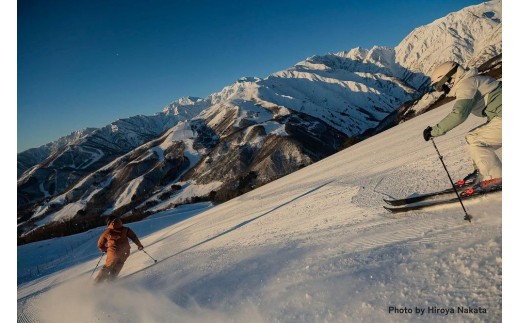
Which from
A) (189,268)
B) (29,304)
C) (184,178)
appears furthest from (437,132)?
(184,178)

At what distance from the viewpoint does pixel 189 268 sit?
22.9 ft

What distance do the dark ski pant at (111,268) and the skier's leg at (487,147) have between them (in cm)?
939

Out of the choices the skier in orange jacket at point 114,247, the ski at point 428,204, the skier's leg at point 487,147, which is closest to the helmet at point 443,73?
the skier's leg at point 487,147

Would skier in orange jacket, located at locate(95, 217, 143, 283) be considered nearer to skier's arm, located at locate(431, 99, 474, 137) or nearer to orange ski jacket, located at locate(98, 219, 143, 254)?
orange ski jacket, located at locate(98, 219, 143, 254)

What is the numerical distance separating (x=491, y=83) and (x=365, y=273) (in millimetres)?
3729

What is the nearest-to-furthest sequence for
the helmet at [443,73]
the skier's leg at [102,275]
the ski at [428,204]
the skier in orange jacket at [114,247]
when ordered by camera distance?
the ski at [428,204] < the helmet at [443,73] < the skier's leg at [102,275] < the skier in orange jacket at [114,247]

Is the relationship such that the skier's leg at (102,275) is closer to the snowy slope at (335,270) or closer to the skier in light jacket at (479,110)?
the snowy slope at (335,270)

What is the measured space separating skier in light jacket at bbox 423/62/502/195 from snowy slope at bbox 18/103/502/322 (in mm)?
512

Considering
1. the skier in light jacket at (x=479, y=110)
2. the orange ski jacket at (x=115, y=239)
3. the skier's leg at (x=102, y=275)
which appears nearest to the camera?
the skier in light jacket at (x=479, y=110)

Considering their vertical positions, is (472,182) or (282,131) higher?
(282,131)

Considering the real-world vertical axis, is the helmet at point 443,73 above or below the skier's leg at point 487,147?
above

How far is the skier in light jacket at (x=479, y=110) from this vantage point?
179 inches

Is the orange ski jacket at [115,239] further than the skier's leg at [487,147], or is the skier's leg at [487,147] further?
the orange ski jacket at [115,239]
